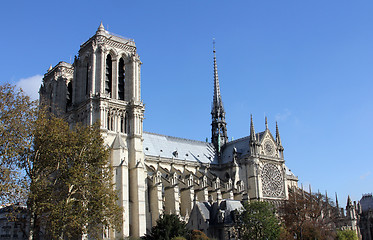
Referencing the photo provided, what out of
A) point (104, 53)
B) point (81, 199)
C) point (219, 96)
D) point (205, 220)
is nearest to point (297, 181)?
point (219, 96)

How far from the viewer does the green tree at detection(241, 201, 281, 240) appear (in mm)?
41094

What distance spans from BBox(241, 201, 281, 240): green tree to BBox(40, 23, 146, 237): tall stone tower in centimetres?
1090

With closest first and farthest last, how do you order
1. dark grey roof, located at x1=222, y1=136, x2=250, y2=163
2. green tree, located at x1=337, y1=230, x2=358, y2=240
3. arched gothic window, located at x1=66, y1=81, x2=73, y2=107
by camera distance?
green tree, located at x1=337, y1=230, x2=358, y2=240 < arched gothic window, located at x1=66, y1=81, x2=73, y2=107 < dark grey roof, located at x1=222, y1=136, x2=250, y2=163

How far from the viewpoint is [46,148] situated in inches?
1191

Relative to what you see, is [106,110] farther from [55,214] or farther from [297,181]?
[297,181]

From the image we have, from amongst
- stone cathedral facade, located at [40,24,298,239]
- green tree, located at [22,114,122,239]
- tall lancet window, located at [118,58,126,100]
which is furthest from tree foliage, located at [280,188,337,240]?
tall lancet window, located at [118,58,126,100]

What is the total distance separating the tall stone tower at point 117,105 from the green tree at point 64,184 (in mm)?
13081

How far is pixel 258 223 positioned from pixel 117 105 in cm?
2071

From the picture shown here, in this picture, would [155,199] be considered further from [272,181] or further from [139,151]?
[272,181]

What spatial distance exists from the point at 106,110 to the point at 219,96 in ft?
104

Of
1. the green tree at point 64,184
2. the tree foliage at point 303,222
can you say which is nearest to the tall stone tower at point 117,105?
the green tree at point 64,184

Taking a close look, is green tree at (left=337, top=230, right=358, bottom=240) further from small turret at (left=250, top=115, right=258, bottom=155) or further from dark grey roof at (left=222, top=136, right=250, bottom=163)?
dark grey roof at (left=222, top=136, right=250, bottom=163)

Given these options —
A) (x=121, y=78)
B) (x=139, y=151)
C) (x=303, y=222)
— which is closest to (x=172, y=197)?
(x=139, y=151)

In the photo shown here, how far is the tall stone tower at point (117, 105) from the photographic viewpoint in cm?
4547
